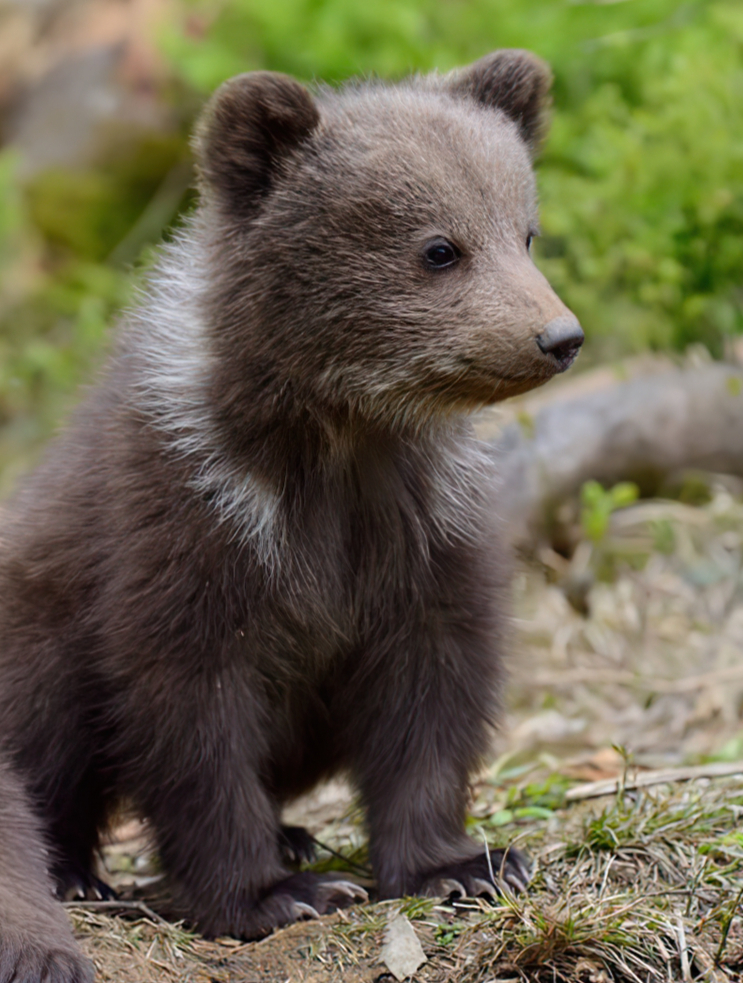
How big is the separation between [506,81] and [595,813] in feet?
9.13

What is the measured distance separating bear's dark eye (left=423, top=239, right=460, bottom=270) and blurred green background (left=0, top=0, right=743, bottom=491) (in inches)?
46.5

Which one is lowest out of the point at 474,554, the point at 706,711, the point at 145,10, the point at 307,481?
the point at 706,711

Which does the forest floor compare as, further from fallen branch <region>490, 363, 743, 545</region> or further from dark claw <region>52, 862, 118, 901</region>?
fallen branch <region>490, 363, 743, 545</region>

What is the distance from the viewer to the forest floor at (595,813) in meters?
3.81

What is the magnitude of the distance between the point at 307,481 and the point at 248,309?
2.00 ft

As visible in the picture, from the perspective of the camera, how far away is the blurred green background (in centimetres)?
743

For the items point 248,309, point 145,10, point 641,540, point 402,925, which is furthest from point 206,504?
point 145,10

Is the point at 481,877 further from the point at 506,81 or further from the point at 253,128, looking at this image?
the point at 506,81

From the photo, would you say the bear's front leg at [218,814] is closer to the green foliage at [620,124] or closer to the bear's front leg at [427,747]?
the bear's front leg at [427,747]

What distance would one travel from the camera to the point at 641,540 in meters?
8.29

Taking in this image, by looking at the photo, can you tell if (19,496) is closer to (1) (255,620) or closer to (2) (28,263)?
(1) (255,620)

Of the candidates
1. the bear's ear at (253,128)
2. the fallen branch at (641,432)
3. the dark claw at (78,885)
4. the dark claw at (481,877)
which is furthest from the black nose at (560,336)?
the fallen branch at (641,432)

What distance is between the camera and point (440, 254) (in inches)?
162

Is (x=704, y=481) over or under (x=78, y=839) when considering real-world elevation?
under
